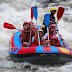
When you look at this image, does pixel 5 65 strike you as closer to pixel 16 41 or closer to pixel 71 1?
pixel 16 41

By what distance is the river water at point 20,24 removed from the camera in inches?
130

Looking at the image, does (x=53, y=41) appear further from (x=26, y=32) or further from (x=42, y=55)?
(x=26, y=32)

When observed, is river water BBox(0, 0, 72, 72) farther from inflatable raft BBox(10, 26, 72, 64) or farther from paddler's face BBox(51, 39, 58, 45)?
paddler's face BBox(51, 39, 58, 45)

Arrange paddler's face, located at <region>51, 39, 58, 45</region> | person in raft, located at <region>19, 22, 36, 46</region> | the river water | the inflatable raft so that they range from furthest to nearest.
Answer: person in raft, located at <region>19, 22, 36, 46</region> → paddler's face, located at <region>51, 39, 58, 45</region> → the river water → the inflatable raft

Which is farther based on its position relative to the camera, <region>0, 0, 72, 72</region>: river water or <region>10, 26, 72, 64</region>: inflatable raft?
<region>0, 0, 72, 72</region>: river water

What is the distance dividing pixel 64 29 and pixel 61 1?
294 cm

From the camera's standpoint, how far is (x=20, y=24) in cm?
682

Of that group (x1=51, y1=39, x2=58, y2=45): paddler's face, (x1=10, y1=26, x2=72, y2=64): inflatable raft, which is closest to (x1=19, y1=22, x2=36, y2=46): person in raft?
(x1=10, y1=26, x2=72, y2=64): inflatable raft

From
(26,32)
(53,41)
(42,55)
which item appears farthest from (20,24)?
(42,55)

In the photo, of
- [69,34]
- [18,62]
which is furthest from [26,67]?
[69,34]

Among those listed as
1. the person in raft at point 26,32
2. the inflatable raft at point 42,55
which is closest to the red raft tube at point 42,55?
the inflatable raft at point 42,55

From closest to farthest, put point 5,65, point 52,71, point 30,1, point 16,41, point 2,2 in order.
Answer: point 52,71, point 5,65, point 16,41, point 2,2, point 30,1

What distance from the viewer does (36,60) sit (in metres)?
3.21

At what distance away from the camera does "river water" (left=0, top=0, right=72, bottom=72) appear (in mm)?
3295
